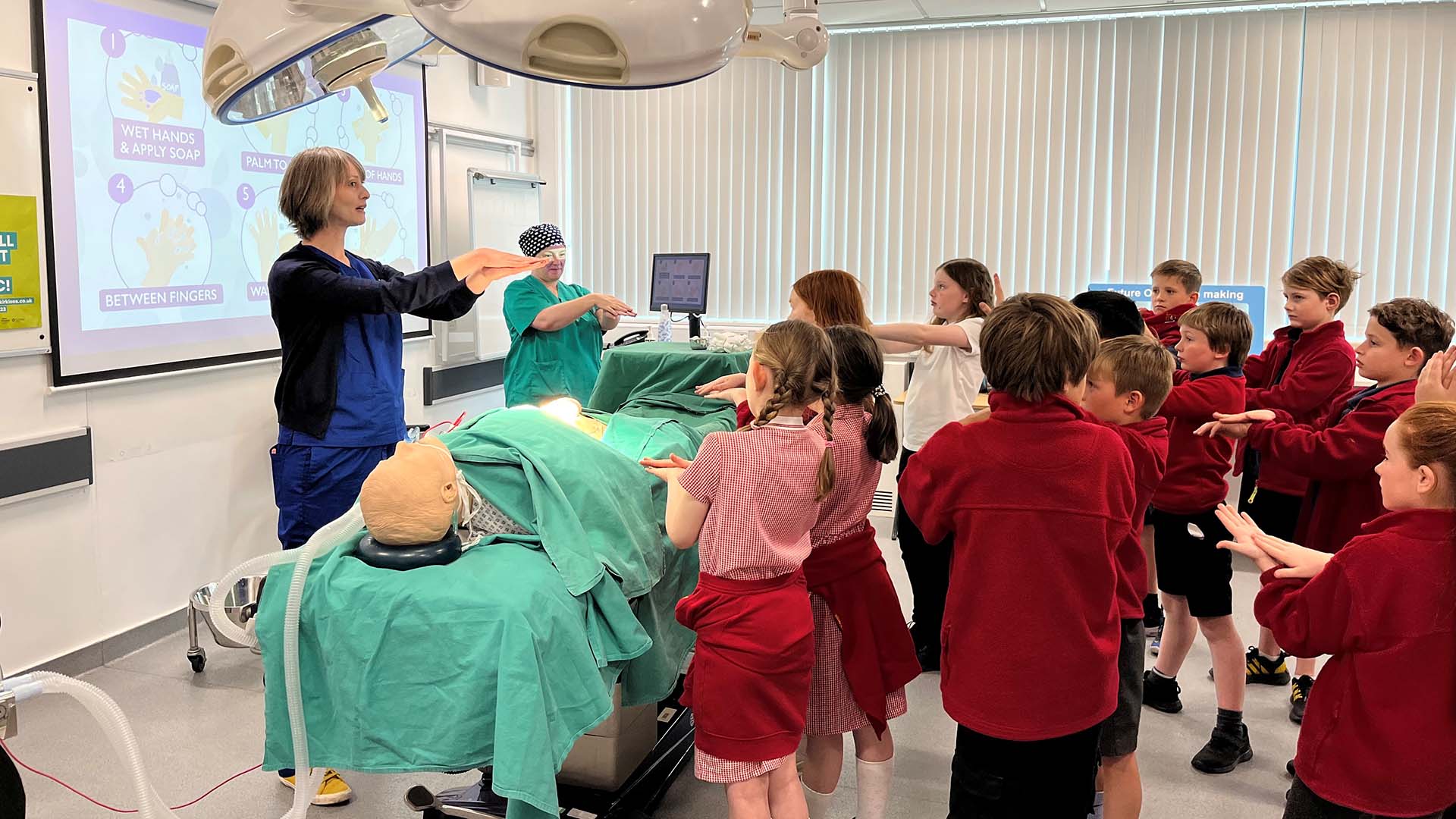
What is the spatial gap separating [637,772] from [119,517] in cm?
212

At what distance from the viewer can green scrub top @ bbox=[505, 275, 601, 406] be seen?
12.2 ft

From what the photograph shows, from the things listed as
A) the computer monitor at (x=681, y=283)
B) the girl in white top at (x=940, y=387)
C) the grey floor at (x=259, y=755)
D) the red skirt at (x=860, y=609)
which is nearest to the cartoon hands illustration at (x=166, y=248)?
the grey floor at (x=259, y=755)

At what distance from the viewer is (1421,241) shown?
5.19 m

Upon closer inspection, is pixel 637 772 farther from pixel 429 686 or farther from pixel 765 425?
pixel 765 425

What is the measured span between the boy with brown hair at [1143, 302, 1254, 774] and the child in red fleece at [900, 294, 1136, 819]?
0.98 meters

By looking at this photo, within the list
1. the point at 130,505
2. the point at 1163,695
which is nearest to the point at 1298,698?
the point at 1163,695

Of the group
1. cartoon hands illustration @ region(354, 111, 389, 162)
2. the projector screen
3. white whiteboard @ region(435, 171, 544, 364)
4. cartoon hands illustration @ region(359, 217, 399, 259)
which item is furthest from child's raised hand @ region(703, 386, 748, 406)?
white whiteboard @ region(435, 171, 544, 364)

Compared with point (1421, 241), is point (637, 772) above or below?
below

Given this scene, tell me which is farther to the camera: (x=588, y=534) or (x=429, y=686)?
(x=588, y=534)

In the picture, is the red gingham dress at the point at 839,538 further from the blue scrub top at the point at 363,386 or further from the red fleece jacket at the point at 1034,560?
the blue scrub top at the point at 363,386

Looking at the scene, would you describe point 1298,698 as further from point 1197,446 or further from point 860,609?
point 860,609

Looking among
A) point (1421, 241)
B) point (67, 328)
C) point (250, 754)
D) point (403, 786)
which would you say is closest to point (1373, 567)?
point (403, 786)

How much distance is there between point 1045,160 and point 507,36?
5.11 meters

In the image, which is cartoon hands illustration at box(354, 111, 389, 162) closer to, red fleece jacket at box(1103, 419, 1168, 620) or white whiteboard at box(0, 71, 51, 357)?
white whiteboard at box(0, 71, 51, 357)
